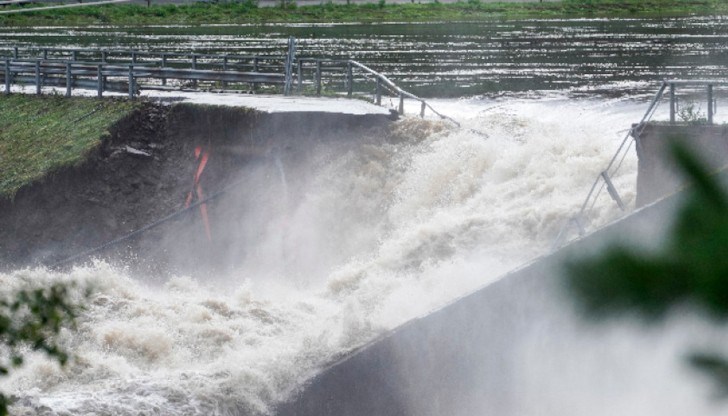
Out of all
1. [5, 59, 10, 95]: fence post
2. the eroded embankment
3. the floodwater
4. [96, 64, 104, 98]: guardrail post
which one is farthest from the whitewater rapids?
[5, 59, 10, 95]: fence post

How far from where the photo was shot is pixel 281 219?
71.8ft

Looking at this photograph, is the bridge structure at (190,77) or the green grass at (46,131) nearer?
the green grass at (46,131)

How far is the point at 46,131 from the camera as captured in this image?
2855cm

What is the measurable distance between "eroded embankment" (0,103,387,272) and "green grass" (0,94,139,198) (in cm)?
56

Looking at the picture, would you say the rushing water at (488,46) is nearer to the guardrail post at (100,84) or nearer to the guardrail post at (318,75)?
the guardrail post at (318,75)

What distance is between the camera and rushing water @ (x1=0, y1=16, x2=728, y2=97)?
124 ft

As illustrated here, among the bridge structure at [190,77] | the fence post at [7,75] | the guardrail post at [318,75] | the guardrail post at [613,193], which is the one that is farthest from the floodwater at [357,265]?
the fence post at [7,75]

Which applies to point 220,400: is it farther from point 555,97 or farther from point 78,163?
point 555,97

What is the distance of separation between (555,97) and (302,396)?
22723mm

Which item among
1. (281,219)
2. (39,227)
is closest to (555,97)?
(281,219)

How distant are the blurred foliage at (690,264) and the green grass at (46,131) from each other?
23794mm

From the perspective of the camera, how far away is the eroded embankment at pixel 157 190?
22.7m

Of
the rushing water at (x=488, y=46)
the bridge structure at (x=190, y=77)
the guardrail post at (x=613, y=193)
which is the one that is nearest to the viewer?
the guardrail post at (x=613, y=193)

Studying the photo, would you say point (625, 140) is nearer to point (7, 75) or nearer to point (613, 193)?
point (613, 193)
